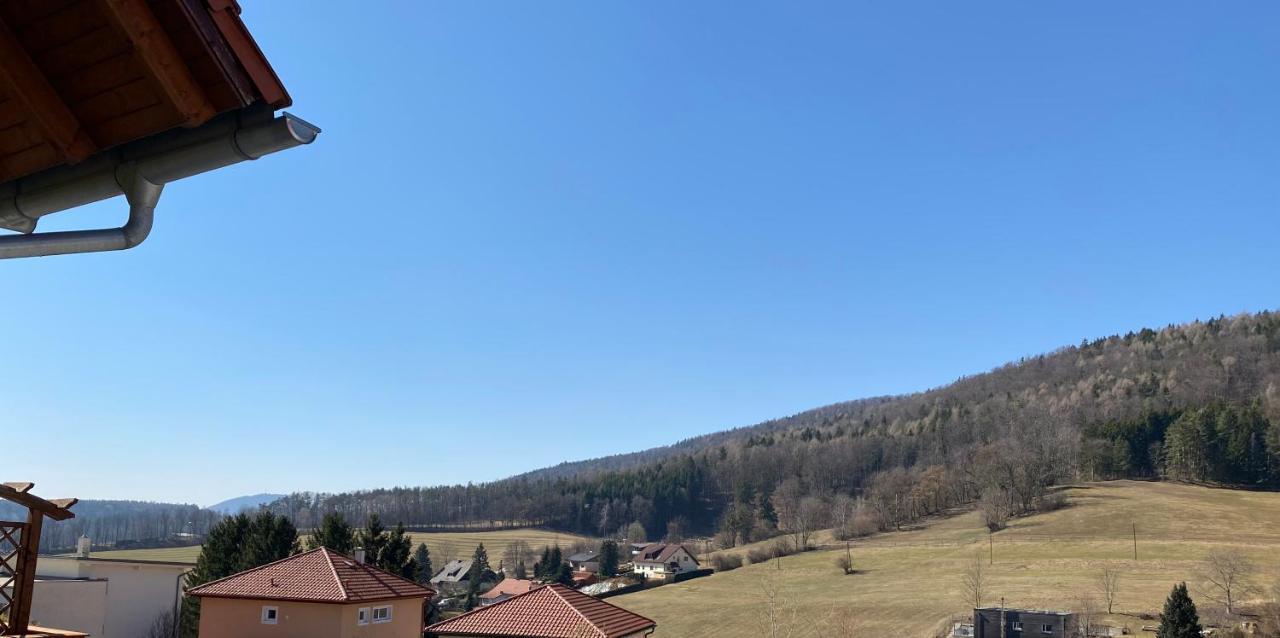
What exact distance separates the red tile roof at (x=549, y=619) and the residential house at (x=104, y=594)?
1138cm

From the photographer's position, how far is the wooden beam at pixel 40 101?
87.4 inches

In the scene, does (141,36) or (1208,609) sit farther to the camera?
(1208,609)

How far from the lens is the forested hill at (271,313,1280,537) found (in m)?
108

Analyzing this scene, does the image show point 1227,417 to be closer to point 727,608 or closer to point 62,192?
point 727,608

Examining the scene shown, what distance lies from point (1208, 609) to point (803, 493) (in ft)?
306

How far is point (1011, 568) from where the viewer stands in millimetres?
72000

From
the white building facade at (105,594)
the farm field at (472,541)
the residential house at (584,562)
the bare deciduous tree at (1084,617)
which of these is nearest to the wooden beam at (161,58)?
the white building facade at (105,594)

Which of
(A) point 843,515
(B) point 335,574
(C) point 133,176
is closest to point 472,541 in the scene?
(A) point 843,515

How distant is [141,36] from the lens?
217cm

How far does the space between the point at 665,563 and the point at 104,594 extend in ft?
255

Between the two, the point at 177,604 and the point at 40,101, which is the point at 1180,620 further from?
the point at 40,101

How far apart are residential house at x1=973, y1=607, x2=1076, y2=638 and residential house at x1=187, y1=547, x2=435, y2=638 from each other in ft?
122

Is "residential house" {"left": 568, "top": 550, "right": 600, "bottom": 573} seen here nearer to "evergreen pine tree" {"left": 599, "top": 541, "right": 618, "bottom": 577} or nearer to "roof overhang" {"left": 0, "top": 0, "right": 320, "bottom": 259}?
"evergreen pine tree" {"left": 599, "top": 541, "right": 618, "bottom": 577}

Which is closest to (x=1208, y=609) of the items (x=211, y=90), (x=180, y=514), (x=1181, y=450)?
(x=211, y=90)
